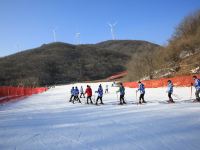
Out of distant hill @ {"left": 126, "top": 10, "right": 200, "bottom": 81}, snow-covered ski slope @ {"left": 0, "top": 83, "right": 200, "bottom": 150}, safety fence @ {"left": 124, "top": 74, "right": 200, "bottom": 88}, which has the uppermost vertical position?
distant hill @ {"left": 126, "top": 10, "right": 200, "bottom": 81}

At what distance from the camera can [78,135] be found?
11.4 m

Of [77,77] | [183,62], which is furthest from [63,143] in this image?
[77,77]

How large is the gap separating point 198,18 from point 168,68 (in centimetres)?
2177

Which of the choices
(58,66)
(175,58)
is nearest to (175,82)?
(175,58)

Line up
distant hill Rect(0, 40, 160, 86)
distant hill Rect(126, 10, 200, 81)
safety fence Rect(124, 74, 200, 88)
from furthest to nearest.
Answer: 1. distant hill Rect(0, 40, 160, 86)
2. distant hill Rect(126, 10, 200, 81)
3. safety fence Rect(124, 74, 200, 88)

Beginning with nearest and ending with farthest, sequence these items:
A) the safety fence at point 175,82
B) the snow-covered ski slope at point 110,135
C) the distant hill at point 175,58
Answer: the snow-covered ski slope at point 110,135, the safety fence at point 175,82, the distant hill at point 175,58

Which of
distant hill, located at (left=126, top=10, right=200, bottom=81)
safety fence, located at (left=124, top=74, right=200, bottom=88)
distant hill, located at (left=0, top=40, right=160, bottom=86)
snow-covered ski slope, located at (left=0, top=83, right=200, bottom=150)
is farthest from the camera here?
distant hill, located at (left=0, top=40, right=160, bottom=86)

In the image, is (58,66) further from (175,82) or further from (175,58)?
(175,82)

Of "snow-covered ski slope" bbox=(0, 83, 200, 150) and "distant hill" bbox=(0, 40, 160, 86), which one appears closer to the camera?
"snow-covered ski slope" bbox=(0, 83, 200, 150)

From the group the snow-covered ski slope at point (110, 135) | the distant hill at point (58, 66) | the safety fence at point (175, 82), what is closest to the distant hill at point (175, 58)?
the safety fence at point (175, 82)

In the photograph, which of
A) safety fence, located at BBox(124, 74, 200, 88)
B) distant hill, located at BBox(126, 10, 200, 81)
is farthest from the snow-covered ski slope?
distant hill, located at BBox(126, 10, 200, 81)

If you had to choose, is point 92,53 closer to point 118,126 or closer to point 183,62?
point 183,62

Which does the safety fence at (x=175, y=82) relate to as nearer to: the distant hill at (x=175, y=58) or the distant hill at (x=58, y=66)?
the distant hill at (x=175, y=58)

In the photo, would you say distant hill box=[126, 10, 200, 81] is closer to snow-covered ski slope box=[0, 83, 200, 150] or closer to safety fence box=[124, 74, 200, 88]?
safety fence box=[124, 74, 200, 88]
